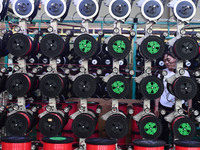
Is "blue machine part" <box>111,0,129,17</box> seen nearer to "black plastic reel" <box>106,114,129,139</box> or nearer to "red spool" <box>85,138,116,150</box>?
"black plastic reel" <box>106,114,129,139</box>

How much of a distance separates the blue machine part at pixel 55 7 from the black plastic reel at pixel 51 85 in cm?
98

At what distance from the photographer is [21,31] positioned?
16.0 ft

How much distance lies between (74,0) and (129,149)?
2.45 metres

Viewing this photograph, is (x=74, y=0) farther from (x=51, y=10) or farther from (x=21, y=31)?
(x=21, y=31)

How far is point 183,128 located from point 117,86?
3.68ft

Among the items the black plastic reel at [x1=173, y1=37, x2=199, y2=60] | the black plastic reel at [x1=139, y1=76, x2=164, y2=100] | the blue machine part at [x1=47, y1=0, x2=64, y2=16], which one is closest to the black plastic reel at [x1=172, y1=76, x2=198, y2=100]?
the black plastic reel at [x1=139, y1=76, x2=164, y2=100]

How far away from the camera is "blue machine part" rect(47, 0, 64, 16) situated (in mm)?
4715

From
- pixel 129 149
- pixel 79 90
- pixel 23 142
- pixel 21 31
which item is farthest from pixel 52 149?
pixel 21 31

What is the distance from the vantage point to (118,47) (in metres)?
4.57

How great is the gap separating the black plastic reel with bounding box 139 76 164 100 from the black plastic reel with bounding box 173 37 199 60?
47 cm

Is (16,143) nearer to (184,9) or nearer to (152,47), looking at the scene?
(152,47)

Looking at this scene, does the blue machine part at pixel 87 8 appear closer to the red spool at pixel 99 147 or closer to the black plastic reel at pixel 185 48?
the black plastic reel at pixel 185 48

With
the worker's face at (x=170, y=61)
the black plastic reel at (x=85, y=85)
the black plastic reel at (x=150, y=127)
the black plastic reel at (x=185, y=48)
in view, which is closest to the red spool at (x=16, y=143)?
the black plastic reel at (x=85, y=85)

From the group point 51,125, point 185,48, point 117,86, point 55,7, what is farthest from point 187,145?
point 55,7
